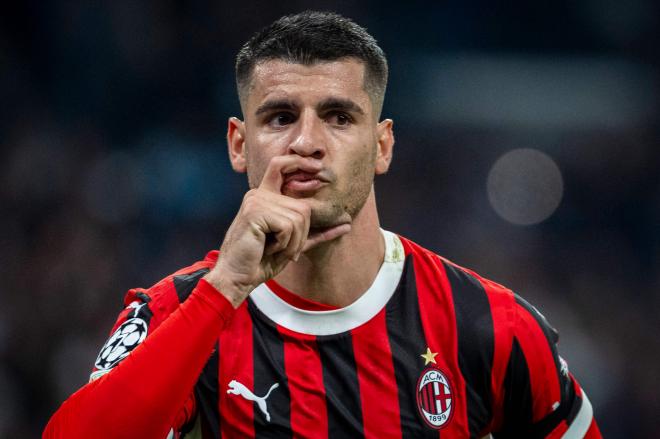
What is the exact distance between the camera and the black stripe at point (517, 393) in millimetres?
2061

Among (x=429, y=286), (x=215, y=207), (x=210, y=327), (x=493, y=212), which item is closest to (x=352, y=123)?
(x=429, y=286)

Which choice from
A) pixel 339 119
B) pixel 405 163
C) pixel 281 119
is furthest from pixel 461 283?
pixel 405 163

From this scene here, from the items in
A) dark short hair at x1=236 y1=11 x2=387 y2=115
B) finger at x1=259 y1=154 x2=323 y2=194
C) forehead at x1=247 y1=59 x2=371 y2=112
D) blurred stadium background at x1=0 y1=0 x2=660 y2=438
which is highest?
dark short hair at x1=236 y1=11 x2=387 y2=115

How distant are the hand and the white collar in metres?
0.34

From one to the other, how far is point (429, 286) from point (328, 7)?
482 cm

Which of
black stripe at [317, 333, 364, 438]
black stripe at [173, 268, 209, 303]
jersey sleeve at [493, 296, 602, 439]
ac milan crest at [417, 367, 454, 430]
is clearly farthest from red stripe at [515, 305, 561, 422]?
black stripe at [173, 268, 209, 303]

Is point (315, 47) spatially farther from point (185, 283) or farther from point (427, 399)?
point (427, 399)

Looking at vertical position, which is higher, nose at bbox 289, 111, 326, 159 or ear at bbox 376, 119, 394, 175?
nose at bbox 289, 111, 326, 159

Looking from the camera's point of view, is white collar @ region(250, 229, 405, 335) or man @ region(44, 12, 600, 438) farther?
white collar @ region(250, 229, 405, 335)

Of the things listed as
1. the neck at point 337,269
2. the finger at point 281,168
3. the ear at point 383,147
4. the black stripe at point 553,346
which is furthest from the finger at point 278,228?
the black stripe at point 553,346

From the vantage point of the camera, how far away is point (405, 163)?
6.44m

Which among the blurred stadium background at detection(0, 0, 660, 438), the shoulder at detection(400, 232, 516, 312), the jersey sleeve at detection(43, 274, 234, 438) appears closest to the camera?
the jersey sleeve at detection(43, 274, 234, 438)

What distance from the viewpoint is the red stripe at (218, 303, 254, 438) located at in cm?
200

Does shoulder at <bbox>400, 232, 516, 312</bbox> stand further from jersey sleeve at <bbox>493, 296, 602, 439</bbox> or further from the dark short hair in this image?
the dark short hair
